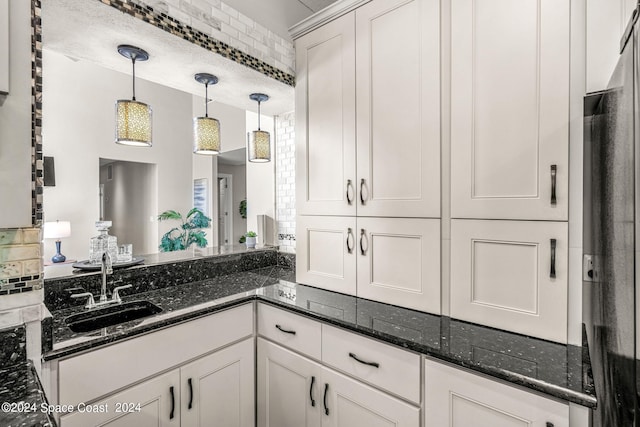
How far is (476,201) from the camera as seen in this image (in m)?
1.35

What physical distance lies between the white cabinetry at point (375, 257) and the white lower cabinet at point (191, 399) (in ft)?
2.02

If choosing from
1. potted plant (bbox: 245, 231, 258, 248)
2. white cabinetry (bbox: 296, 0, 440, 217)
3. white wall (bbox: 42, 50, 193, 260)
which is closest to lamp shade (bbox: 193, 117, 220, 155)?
white cabinetry (bbox: 296, 0, 440, 217)

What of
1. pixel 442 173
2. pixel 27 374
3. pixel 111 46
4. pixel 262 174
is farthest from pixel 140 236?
pixel 442 173

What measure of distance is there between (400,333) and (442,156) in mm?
798

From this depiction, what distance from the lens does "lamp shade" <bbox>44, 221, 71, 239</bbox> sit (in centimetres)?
454

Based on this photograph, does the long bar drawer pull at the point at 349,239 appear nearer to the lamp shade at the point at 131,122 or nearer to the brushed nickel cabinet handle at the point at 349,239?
the brushed nickel cabinet handle at the point at 349,239

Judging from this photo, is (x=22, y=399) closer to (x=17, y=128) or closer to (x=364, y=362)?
(x=17, y=128)

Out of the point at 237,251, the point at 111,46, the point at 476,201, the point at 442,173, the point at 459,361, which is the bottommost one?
the point at 459,361

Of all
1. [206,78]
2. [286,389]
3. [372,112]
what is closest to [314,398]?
[286,389]

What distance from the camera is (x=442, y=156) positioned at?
4.75ft

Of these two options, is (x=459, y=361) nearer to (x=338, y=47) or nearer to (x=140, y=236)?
(x=338, y=47)

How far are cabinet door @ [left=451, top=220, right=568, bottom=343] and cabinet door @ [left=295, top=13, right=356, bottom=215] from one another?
64 cm

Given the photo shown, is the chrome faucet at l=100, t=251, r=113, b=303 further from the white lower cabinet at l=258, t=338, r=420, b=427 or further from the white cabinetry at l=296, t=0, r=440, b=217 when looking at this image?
the white cabinetry at l=296, t=0, r=440, b=217

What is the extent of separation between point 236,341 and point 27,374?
0.90 meters
